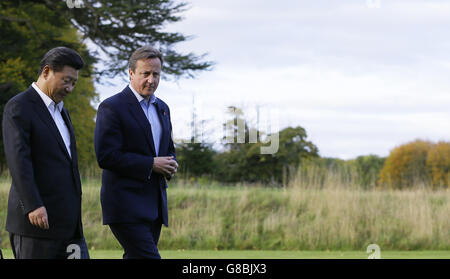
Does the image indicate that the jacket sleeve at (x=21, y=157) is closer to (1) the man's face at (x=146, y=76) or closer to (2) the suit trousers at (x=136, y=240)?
(2) the suit trousers at (x=136, y=240)

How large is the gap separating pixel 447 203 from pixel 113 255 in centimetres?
772

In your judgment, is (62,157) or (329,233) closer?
(62,157)

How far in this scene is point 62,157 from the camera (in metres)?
3.56

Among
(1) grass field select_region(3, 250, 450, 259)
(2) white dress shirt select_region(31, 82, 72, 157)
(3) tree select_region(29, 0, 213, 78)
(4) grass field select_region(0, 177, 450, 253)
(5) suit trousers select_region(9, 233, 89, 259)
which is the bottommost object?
(1) grass field select_region(3, 250, 450, 259)

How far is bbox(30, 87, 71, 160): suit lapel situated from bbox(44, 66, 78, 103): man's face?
8 centimetres

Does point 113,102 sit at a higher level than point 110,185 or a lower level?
higher

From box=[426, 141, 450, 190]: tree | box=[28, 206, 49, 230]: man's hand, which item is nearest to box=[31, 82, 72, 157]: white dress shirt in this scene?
box=[28, 206, 49, 230]: man's hand

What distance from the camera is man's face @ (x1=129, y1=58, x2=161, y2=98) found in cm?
394

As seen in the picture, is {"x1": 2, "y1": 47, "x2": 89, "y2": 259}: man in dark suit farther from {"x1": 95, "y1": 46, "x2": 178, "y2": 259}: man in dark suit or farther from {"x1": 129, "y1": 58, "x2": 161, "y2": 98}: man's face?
{"x1": 129, "y1": 58, "x2": 161, "y2": 98}: man's face

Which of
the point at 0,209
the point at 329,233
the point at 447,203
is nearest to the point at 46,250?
the point at 329,233
